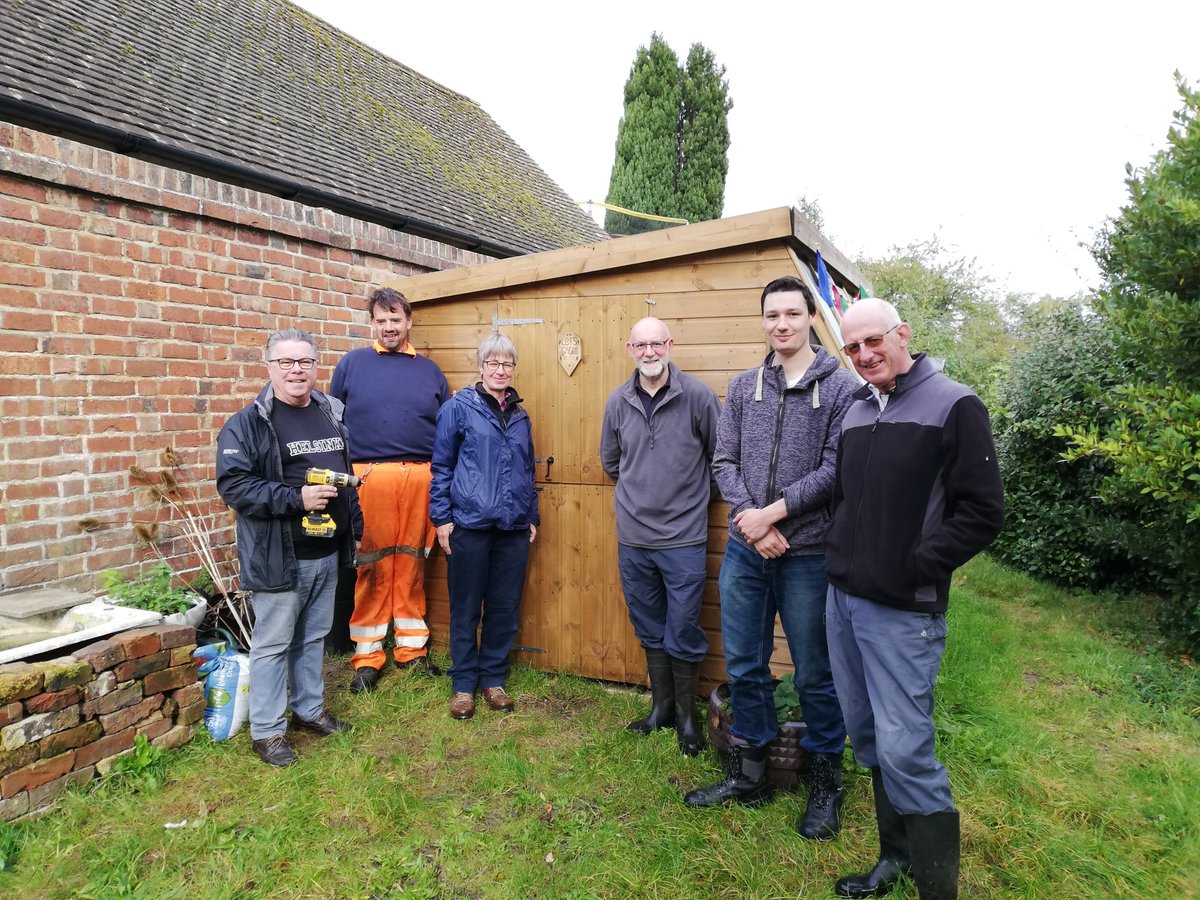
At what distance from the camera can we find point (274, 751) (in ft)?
10.2

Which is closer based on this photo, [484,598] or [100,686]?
[100,686]

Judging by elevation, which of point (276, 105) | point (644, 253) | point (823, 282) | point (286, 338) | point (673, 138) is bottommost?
point (286, 338)

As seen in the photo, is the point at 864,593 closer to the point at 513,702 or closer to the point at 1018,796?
the point at 1018,796

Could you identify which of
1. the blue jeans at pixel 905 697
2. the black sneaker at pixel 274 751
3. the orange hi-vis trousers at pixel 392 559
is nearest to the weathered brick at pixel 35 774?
the black sneaker at pixel 274 751

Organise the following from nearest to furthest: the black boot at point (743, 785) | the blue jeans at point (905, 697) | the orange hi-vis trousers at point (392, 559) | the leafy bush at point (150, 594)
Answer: the blue jeans at point (905, 697) < the black boot at point (743, 785) < the leafy bush at point (150, 594) < the orange hi-vis trousers at point (392, 559)

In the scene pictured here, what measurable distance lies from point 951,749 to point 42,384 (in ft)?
15.9

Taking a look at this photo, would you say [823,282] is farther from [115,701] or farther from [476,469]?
[115,701]

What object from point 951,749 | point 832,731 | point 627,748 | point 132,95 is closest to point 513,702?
point 627,748

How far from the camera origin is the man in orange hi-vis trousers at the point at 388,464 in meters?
3.91

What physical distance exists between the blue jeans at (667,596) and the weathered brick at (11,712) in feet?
8.36

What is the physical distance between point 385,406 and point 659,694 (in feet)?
7.31

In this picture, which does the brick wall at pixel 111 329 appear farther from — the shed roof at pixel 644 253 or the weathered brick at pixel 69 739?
the shed roof at pixel 644 253

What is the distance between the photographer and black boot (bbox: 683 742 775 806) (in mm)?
2820

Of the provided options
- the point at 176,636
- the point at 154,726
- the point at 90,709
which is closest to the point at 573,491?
the point at 176,636
